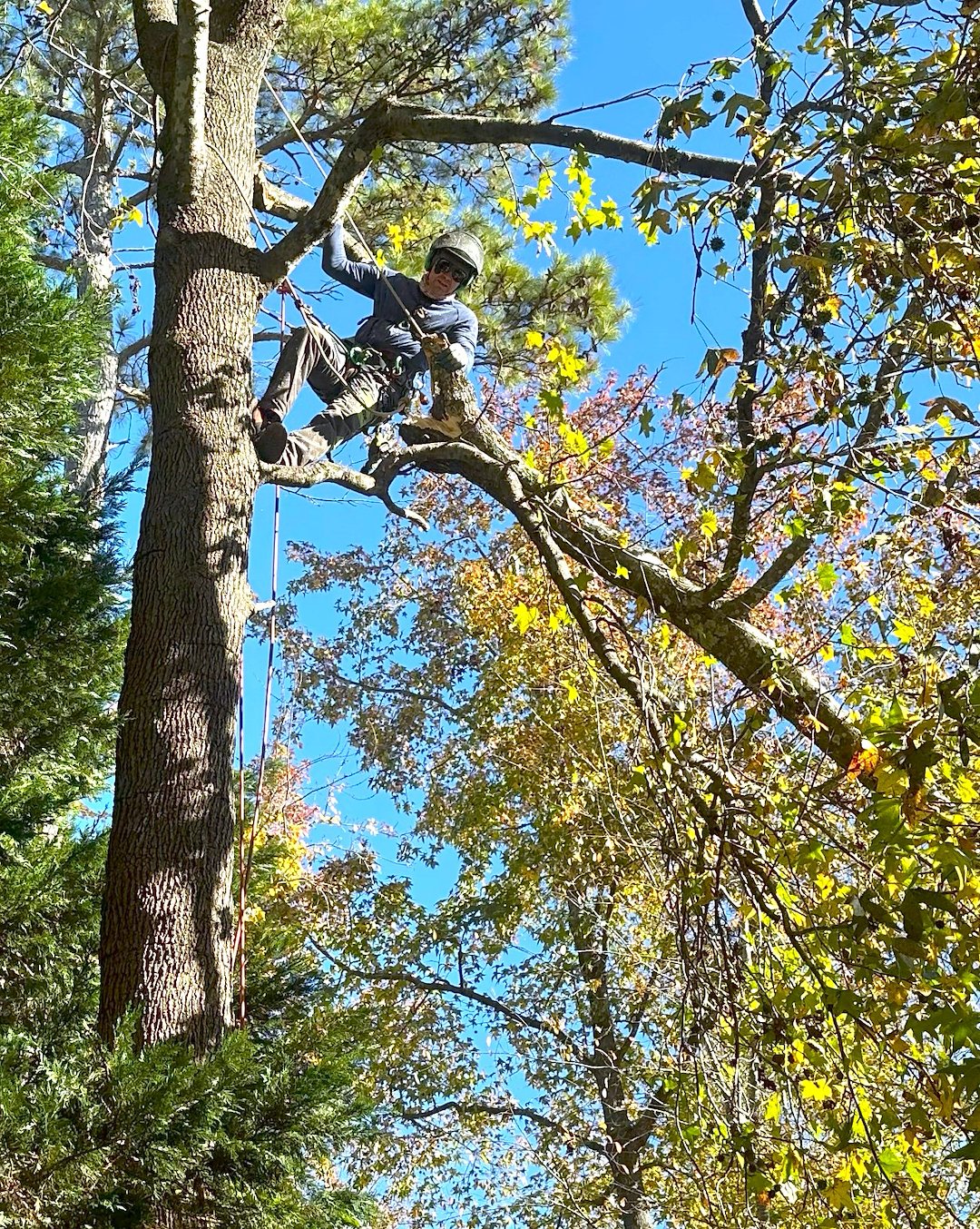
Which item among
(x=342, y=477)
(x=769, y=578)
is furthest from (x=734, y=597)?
(x=342, y=477)

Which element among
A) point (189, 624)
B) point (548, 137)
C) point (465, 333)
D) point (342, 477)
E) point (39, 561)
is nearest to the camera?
point (189, 624)

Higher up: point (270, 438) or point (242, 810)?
point (270, 438)

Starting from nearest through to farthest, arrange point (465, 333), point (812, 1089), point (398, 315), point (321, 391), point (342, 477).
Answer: point (812, 1089) < point (342, 477) < point (321, 391) < point (398, 315) < point (465, 333)

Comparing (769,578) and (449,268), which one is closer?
(769,578)

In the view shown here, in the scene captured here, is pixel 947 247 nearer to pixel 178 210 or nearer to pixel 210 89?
pixel 178 210

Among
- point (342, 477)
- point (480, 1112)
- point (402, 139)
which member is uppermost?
point (402, 139)

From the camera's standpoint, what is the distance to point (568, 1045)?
27.1 feet

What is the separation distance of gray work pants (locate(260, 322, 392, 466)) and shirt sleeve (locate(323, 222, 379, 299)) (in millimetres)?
341

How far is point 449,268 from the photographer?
16.1 ft

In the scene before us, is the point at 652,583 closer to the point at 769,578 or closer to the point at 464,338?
the point at 769,578

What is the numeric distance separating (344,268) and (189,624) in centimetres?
191

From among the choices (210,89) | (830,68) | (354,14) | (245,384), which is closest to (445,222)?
(354,14)

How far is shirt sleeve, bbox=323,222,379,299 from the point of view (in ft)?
14.4

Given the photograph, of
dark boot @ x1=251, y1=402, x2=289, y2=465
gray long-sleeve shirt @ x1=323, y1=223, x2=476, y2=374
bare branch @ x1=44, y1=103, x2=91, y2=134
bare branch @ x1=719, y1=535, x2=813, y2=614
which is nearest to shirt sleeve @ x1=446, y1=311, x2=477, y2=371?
gray long-sleeve shirt @ x1=323, y1=223, x2=476, y2=374
